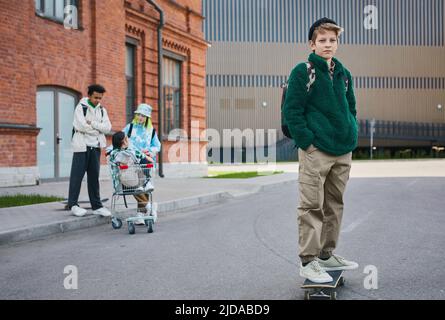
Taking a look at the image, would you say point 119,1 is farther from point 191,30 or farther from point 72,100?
point 191,30

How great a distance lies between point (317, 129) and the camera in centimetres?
429

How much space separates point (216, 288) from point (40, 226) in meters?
3.87

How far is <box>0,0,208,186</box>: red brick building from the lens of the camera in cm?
1376

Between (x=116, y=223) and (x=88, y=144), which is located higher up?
(x=88, y=144)

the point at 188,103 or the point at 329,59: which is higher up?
the point at 188,103

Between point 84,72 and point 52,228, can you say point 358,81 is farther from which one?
point 52,228

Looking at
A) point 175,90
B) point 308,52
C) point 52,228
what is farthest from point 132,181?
point 308,52

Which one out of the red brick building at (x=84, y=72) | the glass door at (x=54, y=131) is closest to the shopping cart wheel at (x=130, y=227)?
the red brick building at (x=84, y=72)

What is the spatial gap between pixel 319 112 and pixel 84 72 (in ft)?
42.8

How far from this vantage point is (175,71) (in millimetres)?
21969

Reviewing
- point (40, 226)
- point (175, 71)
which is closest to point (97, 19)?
point (175, 71)

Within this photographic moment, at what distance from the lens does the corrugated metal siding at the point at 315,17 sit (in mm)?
57469

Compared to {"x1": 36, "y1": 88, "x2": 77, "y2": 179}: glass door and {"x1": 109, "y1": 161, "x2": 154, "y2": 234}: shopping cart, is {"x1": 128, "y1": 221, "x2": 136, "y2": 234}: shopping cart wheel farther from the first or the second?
{"x1": 36, "y1": 88, "x2": 77, "y2": 179}: glass door

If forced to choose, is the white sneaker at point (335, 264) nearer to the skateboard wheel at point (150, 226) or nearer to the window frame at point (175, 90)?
the skateboard wheel at point (150, 226)
